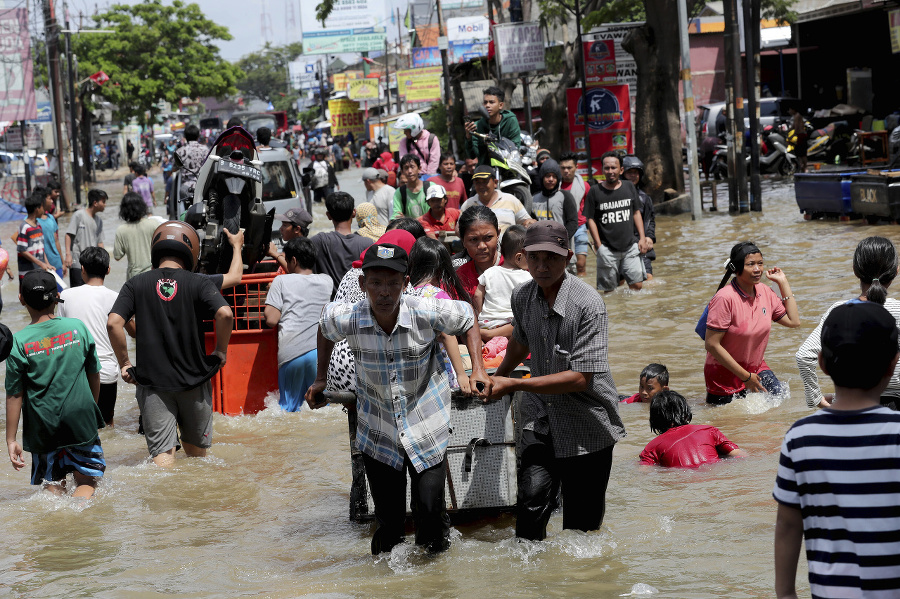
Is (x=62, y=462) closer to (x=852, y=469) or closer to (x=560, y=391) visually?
(x=560, y=391)

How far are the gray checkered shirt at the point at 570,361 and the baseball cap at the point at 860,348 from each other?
5.58 ft

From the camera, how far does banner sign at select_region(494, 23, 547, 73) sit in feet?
78.8

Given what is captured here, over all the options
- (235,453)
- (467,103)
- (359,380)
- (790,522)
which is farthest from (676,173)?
(790,522)

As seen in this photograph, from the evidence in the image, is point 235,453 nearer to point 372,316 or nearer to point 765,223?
point 372,316

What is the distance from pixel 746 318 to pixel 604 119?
1483 centimetres

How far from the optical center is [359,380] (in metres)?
4.83

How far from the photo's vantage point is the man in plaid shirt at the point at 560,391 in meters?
4.43

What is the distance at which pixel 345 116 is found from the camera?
150 ft

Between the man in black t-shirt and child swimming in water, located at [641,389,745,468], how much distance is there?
545 centimetres

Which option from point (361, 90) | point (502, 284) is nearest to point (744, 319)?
point (502, 284)

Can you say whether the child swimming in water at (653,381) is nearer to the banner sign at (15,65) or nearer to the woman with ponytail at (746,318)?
the woman with ponytail at (746,318)

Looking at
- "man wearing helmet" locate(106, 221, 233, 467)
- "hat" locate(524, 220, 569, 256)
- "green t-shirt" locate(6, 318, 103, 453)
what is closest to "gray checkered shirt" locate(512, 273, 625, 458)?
"hat" locate(524, 220, 569, 256)

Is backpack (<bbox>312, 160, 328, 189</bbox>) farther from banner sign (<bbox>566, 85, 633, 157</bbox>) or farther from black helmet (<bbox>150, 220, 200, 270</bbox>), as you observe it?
black helmet (<bbox>150, 220, 200, 270</bbox>)

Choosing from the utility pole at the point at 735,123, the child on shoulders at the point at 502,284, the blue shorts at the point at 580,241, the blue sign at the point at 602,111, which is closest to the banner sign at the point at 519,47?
the blue sign at the point at 602,111
